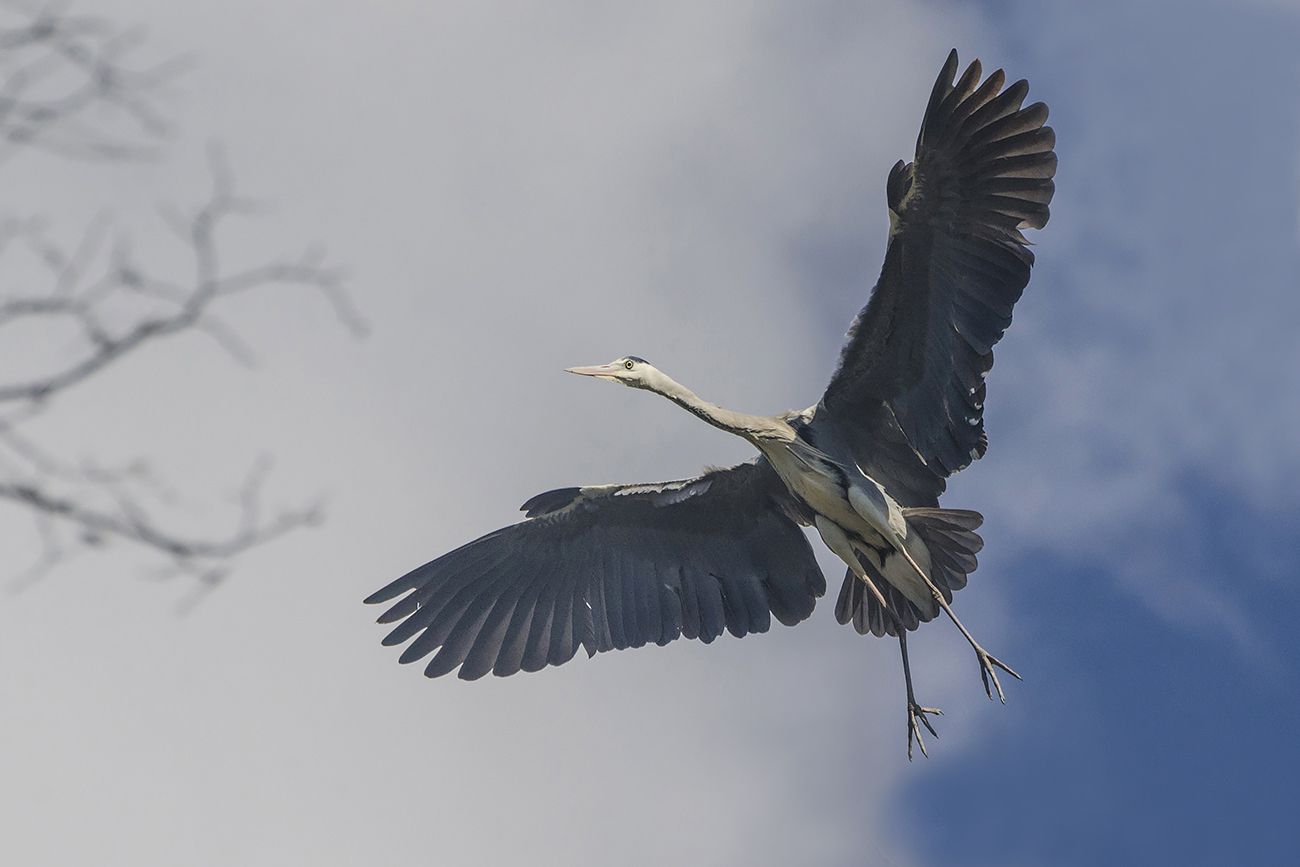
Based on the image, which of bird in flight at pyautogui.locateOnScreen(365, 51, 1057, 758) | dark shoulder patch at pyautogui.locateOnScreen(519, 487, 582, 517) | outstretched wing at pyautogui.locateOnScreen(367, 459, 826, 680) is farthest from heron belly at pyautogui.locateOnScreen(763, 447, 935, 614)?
dark shoulder patch at pyautogui.locateOnScreen(519, 487, 582, 517)

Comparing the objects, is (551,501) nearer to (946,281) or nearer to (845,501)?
(845,501)

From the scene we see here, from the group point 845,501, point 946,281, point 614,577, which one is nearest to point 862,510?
point 845,501

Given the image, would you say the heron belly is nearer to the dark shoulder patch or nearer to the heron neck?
the heron neck

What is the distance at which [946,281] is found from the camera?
840 centimetres

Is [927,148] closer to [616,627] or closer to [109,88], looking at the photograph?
[616,627]

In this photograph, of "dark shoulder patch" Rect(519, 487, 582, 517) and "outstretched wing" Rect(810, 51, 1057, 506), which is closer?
"outstretched wing" Rect(810, 51, 1057, 506)

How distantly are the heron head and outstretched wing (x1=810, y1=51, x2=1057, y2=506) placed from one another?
1.09 meters

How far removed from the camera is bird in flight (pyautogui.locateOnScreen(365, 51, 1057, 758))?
8.15 m

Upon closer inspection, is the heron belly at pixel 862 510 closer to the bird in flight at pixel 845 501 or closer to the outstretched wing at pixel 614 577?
the bird in flight at pixel 845 501

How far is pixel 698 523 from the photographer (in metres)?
10.2

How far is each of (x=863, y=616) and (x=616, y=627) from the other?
1644mm

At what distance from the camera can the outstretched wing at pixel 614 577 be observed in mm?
9977

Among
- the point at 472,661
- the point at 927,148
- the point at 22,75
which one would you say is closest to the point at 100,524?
the point at 22,75

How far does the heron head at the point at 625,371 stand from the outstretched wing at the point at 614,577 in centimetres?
88
